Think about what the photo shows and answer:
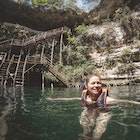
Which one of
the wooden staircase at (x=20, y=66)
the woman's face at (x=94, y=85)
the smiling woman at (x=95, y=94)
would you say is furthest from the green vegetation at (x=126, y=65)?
the woman's face at (x=94, y=85)

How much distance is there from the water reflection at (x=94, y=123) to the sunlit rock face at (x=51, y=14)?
27.1 meters

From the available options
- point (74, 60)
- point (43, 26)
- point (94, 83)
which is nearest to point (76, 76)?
point (74, 60)

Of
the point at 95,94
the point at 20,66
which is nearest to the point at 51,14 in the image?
the point at 20,66

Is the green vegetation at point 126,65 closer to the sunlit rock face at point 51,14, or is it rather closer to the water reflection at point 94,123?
the sunlit rock face at point 51,14

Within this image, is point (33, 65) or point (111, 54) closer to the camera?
Answer: point (33, 65)

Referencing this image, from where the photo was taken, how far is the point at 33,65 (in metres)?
→ 25.4

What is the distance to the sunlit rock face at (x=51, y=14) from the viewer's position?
102 ft

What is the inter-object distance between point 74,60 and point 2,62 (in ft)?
30.4

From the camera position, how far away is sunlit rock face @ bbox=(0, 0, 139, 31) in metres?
31.2

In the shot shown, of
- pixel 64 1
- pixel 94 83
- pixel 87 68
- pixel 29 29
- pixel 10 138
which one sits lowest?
pixel 10 138

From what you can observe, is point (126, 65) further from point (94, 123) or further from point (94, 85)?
point (94, 123)

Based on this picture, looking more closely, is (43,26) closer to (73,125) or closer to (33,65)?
(33,65)

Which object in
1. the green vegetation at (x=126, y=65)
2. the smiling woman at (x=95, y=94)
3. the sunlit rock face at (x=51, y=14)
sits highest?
the sunlit rock face at (x=51, y=14)

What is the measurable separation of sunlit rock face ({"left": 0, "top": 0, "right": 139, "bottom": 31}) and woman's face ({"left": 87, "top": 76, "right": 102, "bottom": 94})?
2711 cm
